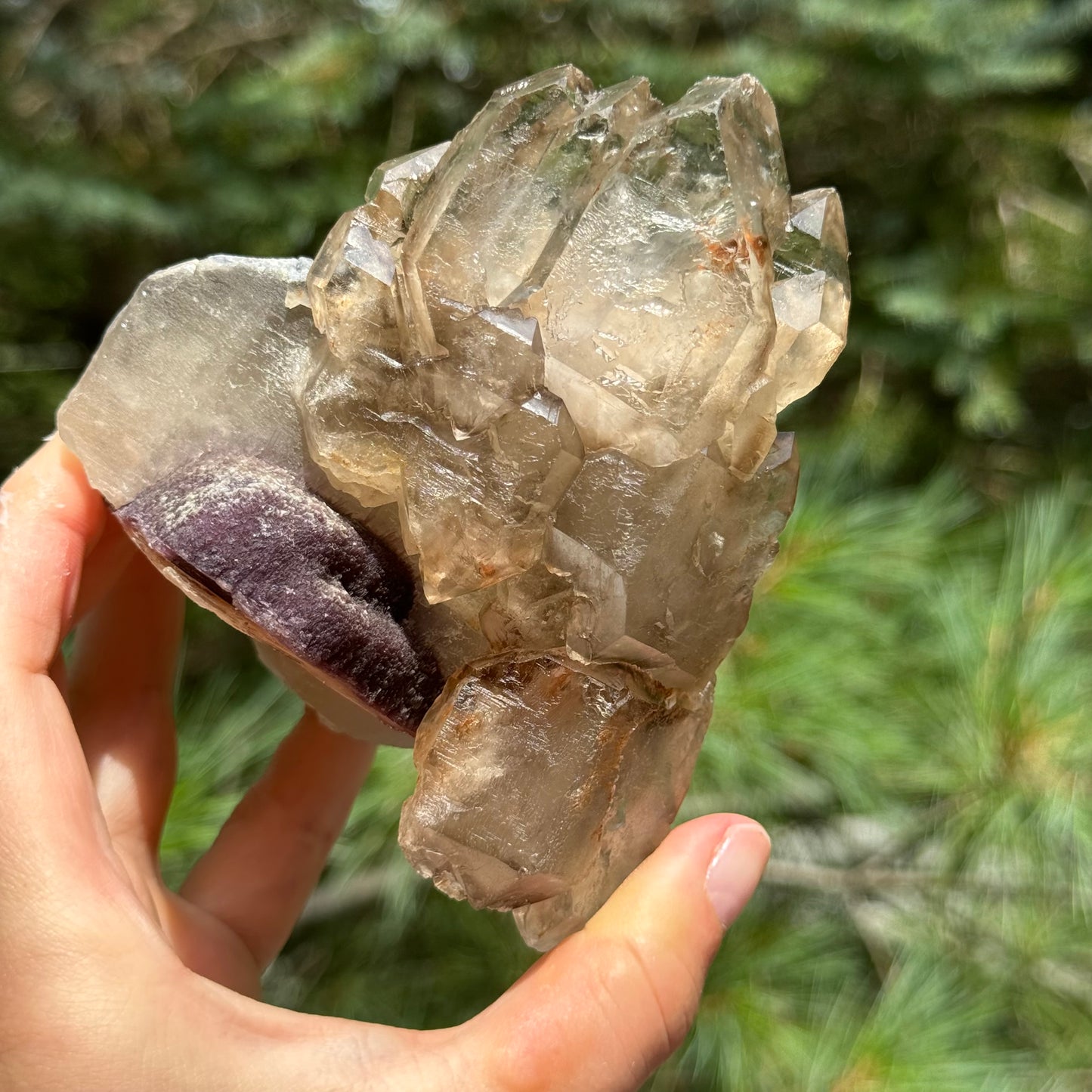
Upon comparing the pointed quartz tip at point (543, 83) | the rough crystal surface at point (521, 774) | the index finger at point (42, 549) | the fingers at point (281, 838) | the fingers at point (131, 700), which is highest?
the pointed quartz tip at point (543, 83)

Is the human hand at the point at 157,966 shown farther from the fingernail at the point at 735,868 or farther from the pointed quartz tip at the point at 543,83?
the pointed quartz tip at the point at 543,83

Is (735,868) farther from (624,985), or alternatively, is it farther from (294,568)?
(294,568)

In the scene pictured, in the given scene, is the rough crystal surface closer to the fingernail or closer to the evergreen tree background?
the fingernail

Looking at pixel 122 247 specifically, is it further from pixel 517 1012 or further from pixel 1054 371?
pixel 1054 371

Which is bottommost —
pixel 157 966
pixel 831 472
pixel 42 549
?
pixel 831 472

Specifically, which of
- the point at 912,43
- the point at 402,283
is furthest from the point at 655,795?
the point at 912,43

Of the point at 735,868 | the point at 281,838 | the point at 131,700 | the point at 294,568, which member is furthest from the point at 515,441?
the point at 281,838

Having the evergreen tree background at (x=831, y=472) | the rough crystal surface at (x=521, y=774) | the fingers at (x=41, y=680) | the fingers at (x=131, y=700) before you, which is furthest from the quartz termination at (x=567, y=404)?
the evergreen tree background at (x=831, y=472)
